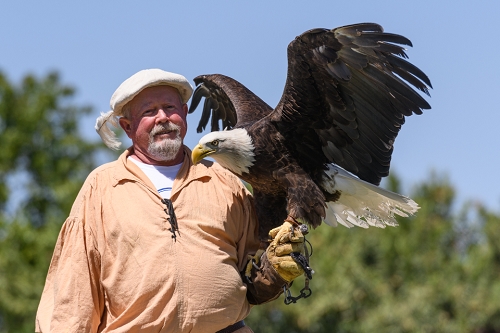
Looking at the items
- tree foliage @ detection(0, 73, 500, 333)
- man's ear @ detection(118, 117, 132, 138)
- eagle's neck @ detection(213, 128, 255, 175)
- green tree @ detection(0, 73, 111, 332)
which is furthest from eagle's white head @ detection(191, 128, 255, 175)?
green tree @ detection(0, 73, 111, 332)

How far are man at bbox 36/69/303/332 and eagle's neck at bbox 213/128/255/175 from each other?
0.73ft

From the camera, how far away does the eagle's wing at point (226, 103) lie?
5346 mm

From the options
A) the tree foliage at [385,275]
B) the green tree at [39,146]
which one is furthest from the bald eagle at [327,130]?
the green tree at [39,146]

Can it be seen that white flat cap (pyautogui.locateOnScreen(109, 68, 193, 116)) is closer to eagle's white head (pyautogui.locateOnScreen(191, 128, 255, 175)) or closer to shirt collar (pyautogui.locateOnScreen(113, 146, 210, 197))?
shirt collar (pyautogui.locateOnScreen(113, 146, 210, 197))

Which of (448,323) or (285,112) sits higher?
(285,112)

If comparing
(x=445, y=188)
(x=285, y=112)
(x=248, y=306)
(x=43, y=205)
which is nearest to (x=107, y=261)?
(x=248, y=306)

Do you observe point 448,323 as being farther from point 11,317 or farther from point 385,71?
point 385,71

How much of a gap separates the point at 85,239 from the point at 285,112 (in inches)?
51.6

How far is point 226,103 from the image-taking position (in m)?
6.00

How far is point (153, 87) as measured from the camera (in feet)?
14.6

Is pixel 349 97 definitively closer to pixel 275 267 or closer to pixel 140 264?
pixel 275 267

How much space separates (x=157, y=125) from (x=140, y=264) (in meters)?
0.71

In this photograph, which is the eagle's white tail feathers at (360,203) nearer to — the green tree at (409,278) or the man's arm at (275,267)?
the man's arm at (275,267)

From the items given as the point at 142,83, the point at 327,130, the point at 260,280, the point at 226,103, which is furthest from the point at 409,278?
the point at 142,83
